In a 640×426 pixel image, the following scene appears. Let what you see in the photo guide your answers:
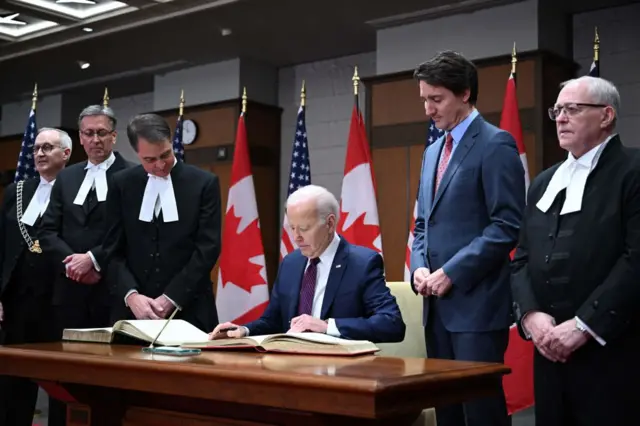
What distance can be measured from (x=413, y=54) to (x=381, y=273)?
4549mm

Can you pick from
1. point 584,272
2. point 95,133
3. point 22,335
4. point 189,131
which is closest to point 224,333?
point 584,272

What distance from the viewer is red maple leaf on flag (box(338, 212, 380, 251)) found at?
5027mm

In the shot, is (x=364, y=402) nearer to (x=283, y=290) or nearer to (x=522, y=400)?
(x=283, y=290)

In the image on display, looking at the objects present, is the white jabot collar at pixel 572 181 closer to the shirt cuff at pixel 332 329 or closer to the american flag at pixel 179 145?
the shirt cuff at pixel 332 329

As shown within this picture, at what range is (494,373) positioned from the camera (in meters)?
1.70

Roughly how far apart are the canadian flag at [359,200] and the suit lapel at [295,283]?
252 centimetres

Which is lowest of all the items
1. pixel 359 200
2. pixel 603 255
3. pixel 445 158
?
pixel 603 255

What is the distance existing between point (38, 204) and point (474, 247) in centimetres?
230

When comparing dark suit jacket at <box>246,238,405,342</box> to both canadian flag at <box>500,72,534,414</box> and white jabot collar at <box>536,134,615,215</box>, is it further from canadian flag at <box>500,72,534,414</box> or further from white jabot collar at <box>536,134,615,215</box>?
canadian flag at <box>500,72,534,414</box>

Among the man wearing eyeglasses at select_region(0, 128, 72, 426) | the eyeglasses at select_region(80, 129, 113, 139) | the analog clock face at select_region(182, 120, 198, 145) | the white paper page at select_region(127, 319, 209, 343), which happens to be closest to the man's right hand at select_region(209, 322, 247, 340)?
the white paper page at select_region(127, 319, 209, 343)

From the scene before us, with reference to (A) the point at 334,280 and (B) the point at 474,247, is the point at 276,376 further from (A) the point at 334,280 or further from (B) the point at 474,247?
(B) the point at 474,247

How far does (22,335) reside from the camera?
3.74 metres

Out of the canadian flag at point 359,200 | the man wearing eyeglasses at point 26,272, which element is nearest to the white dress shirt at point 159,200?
the man wearing eyeglasses at point 26,272

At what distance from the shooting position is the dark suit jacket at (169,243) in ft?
10.1
